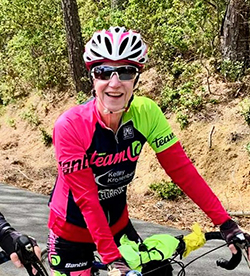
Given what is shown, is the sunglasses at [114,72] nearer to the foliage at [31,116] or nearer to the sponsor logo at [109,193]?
the sponsor logo at [109,193]

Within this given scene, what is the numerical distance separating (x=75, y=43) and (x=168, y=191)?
22.0ft

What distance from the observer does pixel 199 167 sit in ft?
28.5

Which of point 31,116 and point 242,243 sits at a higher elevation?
point 242,243

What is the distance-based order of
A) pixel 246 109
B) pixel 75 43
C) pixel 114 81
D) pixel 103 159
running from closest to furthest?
1. pixel 114 81
2. pixel 103 159
3. pixel 246 109
4. pixel 75 43

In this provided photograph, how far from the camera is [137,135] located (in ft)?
9.53

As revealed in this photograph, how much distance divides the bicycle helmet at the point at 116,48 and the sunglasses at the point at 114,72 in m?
0.06

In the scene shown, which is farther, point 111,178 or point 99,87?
point 111,178

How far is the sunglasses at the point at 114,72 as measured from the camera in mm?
2662

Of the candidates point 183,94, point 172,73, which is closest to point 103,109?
point 183,94

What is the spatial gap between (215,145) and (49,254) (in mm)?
6151

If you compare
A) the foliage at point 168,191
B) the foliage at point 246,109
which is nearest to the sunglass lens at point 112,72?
the foliage at point 168,191

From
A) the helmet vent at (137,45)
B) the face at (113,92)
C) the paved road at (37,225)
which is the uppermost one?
the helmet vent at (137,45)

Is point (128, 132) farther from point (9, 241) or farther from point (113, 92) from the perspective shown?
point (9, 241)

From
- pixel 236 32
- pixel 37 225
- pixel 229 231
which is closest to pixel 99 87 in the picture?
pixel 229 231
